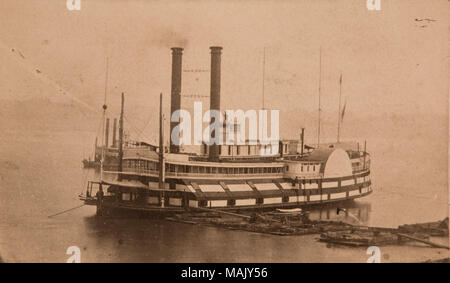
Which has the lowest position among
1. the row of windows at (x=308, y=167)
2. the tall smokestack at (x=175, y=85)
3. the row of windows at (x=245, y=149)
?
the row of windows at (x=308, y=167)

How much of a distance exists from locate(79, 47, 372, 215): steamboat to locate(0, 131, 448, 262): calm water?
197mm

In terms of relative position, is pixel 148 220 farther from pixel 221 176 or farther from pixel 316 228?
pixel 316 228

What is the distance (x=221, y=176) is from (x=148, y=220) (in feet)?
3.40

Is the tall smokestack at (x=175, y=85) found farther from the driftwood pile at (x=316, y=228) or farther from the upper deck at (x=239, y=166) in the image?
the driftwood pile at (x=316, y=228)

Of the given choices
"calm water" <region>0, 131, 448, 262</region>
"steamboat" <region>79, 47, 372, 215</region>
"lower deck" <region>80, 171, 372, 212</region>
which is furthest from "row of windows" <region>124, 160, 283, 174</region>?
"calm water" <region>0, 131, 448, 262</region>

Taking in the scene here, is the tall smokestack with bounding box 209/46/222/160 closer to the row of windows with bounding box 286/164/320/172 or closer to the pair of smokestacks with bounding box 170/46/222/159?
the pair of smokestacks with bounding box 170/46/222/159

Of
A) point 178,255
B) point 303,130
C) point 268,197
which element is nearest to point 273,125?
point 303,130

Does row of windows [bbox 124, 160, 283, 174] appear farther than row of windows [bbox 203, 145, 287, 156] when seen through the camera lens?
No

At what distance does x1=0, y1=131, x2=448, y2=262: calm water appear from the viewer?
23.8ft

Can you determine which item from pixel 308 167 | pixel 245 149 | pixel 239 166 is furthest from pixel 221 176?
pixel 308 167

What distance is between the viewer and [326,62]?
7.85m

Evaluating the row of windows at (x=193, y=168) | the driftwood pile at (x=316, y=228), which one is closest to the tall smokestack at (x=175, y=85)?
the row of windows at (x=193, y=168)

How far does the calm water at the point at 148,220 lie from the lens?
23.8 feet
